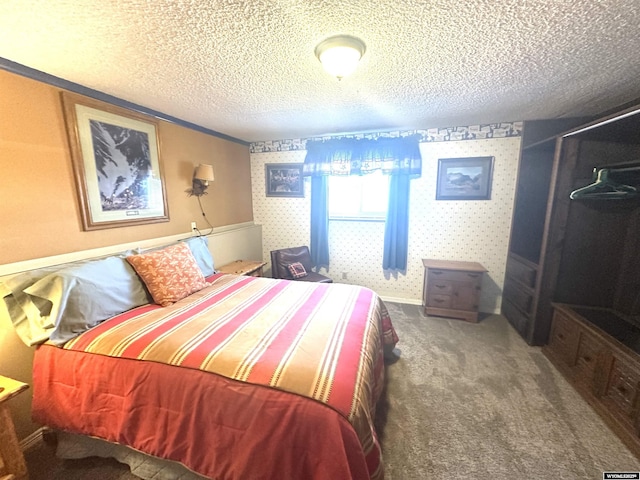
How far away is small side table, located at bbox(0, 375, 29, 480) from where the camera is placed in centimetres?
119

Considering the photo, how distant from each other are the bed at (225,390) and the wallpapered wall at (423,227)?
2064mm

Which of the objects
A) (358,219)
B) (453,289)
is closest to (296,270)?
(358,219)

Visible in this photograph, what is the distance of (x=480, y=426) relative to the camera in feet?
5.44

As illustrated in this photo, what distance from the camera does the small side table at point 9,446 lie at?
1.19 meters

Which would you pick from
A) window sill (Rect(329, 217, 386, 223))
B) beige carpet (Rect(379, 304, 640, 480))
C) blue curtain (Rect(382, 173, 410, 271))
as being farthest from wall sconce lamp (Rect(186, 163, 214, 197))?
beige carpet (Rect(379, 304, 640, 480))

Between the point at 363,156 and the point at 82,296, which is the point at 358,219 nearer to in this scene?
the point at 363,156

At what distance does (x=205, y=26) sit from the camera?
1.26 metres

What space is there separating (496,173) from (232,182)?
11.0 ft

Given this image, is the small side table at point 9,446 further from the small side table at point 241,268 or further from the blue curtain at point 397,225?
the blue curtain at point 397,225

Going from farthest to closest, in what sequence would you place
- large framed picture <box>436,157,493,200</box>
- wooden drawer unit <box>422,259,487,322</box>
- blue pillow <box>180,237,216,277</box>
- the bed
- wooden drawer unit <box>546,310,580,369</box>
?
1. large framed picture <box>436,157,493,200</box>
2. wooden drawer unit <box>422,259,487,322</box>
3. blue pillow <box>180,237,216,277</box>
4. wooden drawer unit <box>546,310,580,369</box>
5. the bed

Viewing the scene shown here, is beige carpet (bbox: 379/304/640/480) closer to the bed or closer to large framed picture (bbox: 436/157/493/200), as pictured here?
the bed

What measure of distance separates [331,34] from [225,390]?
180 cm

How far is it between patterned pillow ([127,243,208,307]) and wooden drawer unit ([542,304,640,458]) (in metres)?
2.95

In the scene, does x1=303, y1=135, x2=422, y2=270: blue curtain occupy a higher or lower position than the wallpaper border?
lower
